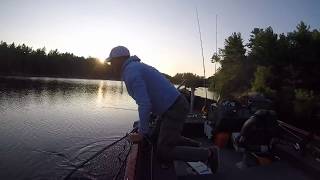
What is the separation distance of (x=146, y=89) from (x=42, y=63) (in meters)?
130

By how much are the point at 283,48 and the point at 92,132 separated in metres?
31.8

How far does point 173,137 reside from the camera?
4.50m

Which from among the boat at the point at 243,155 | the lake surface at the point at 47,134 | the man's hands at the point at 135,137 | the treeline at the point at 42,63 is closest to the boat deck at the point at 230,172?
the boat at the point at 243,155

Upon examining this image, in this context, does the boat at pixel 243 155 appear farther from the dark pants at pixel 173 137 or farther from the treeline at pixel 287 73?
the treeline at pixel 287 73

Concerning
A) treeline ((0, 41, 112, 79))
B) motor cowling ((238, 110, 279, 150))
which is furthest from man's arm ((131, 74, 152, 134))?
treeline ((0, 41, 112, 79))

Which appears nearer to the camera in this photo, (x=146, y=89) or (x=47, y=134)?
(x=146, y=89)

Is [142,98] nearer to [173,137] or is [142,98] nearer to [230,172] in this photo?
[173,137]

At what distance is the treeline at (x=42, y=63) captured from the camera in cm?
11206

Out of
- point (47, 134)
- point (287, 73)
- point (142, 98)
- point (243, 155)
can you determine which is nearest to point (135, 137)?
point (142, 98)

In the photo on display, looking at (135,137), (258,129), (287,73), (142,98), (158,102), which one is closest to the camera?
(142,98)

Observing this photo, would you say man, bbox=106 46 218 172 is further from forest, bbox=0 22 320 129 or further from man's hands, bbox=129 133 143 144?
forest, bbox=0 22 320 129

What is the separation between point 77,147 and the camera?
1633 cm

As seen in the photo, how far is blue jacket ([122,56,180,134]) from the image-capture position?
4125mm

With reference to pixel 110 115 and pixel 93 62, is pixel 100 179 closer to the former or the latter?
pixel 110 115
